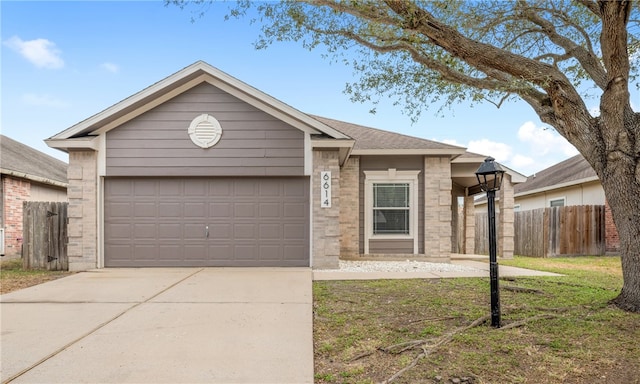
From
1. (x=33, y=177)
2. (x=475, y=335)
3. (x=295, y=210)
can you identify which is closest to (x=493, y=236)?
(x=475, y=335)

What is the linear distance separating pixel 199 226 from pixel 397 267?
5111 mm

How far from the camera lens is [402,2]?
499cm

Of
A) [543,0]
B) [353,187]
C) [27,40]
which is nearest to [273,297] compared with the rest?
[353,187]

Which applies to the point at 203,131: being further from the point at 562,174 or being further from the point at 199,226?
the point at 562,174

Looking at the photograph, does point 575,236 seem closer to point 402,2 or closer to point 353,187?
point 353,187

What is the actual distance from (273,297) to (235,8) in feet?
14.9

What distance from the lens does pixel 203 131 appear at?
9359 mm

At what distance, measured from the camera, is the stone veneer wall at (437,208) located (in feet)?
35.8

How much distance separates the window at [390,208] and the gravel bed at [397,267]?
98 centimetres

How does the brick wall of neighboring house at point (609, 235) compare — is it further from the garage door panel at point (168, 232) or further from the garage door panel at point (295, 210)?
the garage door panel at point (168, 232)

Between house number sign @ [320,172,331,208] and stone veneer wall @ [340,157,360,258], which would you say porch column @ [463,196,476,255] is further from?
house number sign @ [320,172,331,208]

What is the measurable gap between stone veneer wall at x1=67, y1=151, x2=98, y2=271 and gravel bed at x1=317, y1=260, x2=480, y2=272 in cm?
581

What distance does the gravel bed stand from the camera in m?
9.40

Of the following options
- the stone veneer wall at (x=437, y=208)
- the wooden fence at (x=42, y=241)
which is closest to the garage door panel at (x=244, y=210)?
the wooden fence at (x=42, y=241)
